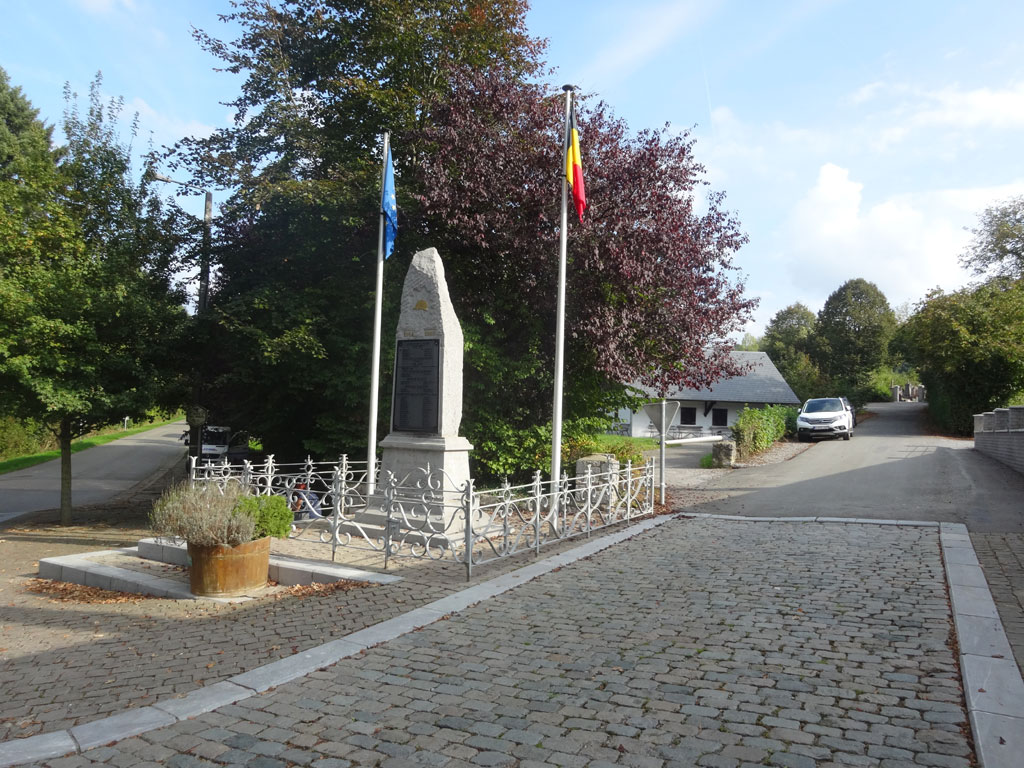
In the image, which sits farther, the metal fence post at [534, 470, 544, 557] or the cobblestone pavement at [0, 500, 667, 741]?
the metal fence post at [534, 470, 544, 557]

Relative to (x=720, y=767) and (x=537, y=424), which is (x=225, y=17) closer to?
(x=537, y=424)

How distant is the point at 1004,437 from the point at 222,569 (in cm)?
2014

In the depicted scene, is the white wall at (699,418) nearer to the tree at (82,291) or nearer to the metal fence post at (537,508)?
the tree at (82,291)

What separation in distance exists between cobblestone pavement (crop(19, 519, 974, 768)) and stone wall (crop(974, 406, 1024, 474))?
41.8ft

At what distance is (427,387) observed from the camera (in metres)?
9.78

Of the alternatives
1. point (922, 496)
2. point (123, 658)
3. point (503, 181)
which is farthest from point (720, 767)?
point (922, 496)

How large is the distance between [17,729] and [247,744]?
163cm

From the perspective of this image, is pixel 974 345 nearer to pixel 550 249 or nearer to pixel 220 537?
pixel 550 249

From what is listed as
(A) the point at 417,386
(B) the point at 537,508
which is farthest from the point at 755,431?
(B) the point at 537,508

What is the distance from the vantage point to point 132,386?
1396 centimetres

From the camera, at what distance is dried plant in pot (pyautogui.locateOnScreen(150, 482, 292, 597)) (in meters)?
7.31

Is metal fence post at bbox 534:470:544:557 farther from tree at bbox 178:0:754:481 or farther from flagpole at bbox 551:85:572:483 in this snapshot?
tree at bbox 178:0:754:481


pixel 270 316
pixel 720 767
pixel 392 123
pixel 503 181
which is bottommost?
pixel 720 767

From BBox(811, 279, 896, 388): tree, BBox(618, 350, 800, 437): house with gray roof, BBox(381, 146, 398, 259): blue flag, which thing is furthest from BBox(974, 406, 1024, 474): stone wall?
BBox(811, 279, 896, 388): tree
